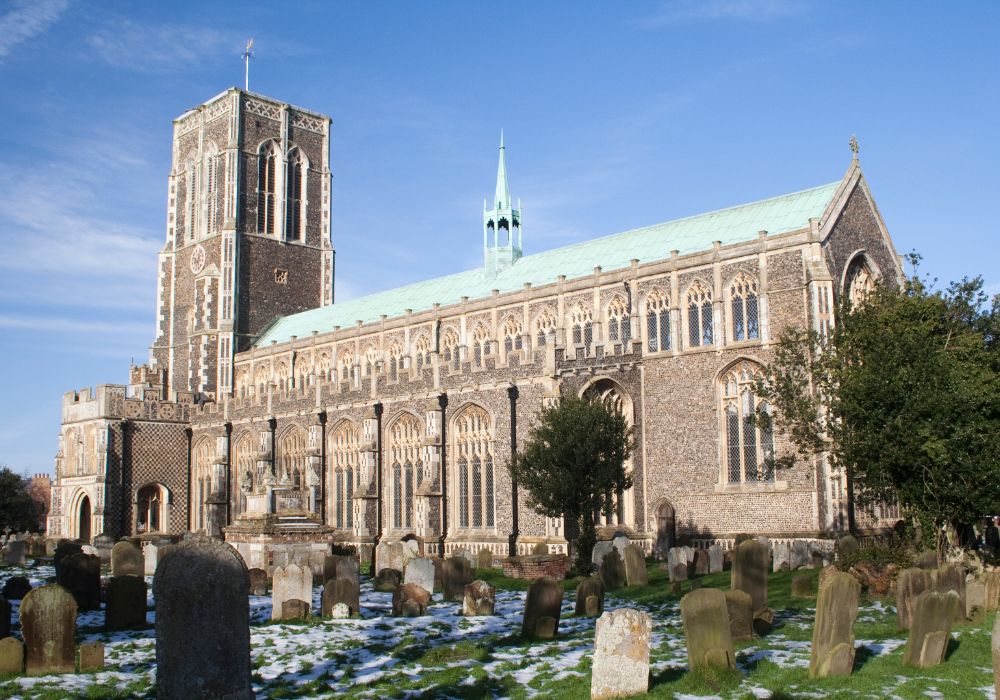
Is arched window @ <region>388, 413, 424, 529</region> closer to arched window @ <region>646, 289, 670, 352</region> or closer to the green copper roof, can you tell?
the green copper roof

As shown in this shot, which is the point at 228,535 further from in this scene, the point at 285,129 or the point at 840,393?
the point at 285,129

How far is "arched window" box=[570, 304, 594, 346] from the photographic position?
32.6 metres

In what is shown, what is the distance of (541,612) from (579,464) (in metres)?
11.0

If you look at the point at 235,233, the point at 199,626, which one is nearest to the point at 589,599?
the point at 199,626

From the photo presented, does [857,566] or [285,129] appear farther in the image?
[285,129]

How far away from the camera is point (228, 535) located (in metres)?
24.0

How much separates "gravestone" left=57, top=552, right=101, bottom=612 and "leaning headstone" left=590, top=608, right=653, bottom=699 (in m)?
Result: 11.0

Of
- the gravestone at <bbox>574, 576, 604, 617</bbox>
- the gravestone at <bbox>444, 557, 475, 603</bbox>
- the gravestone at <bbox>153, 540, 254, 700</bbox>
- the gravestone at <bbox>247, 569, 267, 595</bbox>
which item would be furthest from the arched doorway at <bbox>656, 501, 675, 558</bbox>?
the gravestone at <bbox>153, 540, 254, 700</bbox>

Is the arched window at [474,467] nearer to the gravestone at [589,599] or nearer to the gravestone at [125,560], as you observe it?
the gravestone at [125,560]

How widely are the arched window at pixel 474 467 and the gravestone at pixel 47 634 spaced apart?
19928 mm

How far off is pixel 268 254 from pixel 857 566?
127ft

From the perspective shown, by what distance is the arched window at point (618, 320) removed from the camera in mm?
31328

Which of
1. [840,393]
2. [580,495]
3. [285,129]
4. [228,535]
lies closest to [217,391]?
[285,129]

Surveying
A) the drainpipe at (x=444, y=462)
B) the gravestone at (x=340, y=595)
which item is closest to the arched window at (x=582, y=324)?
the drainpipe at (x=444, y=462)
